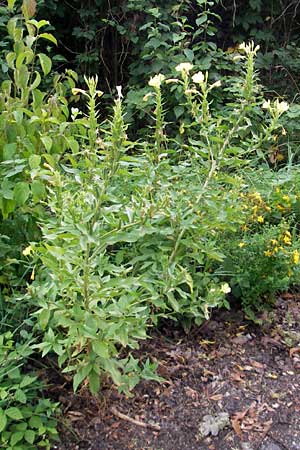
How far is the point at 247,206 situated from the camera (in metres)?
2.60

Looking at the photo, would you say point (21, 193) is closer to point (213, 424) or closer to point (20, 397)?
point (20, 397)

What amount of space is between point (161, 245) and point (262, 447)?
836 mm

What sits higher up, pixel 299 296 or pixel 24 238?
pixel 24 238

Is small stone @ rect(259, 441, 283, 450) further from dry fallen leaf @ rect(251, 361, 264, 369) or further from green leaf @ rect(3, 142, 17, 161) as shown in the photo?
green leaf @ rect(3, 142, 17, 161)

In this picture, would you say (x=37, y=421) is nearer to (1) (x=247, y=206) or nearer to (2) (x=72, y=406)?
(2) (x=72, y=406)

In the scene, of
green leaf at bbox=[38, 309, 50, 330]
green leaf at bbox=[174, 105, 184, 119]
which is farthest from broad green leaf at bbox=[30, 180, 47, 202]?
green leaf at bbox=[174, 105, 184, 119]

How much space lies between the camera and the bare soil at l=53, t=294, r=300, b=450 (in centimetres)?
193

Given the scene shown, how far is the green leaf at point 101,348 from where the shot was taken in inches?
62.8

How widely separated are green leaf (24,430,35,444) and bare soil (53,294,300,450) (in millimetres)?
166

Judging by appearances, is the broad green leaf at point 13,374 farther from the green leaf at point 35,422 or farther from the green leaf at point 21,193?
the green leaf at point 21,193

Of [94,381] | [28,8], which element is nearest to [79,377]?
[94,381]

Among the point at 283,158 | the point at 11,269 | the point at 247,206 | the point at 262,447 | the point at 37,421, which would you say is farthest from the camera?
the point at 283,158

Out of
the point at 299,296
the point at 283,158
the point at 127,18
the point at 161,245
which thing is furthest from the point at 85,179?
the point at 127,18

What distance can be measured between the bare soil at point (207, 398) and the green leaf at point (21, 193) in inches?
29.5
